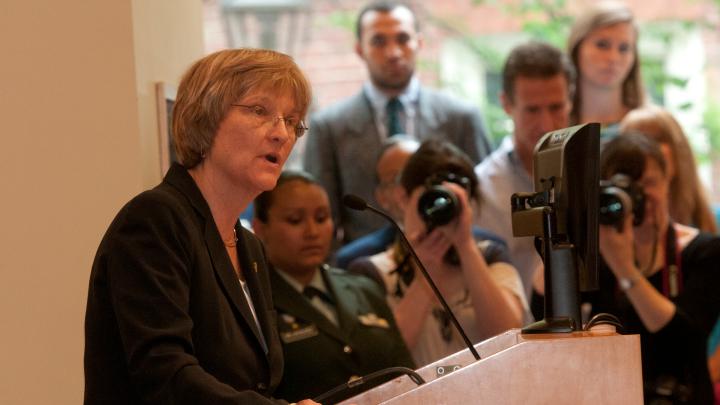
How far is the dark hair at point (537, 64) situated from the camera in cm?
455

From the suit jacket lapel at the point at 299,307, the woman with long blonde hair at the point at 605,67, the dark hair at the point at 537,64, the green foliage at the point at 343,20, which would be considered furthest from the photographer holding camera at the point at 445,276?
the green foliage at the point at 343,20

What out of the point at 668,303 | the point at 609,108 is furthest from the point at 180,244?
the point at 609,108

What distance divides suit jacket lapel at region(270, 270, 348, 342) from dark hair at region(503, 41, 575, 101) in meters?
1.48

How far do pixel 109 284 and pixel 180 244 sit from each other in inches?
5.3

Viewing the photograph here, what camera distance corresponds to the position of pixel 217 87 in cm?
221

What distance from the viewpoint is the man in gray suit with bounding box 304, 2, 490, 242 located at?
4.94 meters

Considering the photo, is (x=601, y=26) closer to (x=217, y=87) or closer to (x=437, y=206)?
(x=437, y=206)

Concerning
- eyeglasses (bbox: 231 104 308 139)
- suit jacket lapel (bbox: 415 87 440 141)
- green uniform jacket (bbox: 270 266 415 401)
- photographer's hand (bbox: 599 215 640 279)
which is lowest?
green uniform jacket (bbox: 270 266 415 401)

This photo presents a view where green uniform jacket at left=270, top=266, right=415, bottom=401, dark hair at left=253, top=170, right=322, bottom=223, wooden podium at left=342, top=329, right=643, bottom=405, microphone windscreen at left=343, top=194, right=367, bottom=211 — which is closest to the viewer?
wooden podium at left=342, top=329, right=643, bottom=405

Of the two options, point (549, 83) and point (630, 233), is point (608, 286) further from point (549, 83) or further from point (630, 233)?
point (549, 83)

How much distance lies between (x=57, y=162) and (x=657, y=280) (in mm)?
2065

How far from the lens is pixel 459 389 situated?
192 centimetres

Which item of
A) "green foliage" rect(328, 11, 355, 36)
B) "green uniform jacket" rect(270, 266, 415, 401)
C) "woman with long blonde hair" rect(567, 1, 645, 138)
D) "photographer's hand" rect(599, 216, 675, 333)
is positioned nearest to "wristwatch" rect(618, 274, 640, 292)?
"photographer's hand" rect(599, 216, 675, 333)

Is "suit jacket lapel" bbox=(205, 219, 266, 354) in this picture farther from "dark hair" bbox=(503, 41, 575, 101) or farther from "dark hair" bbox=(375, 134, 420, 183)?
"dark hair" bbox=(503, 41, 575, 101)
